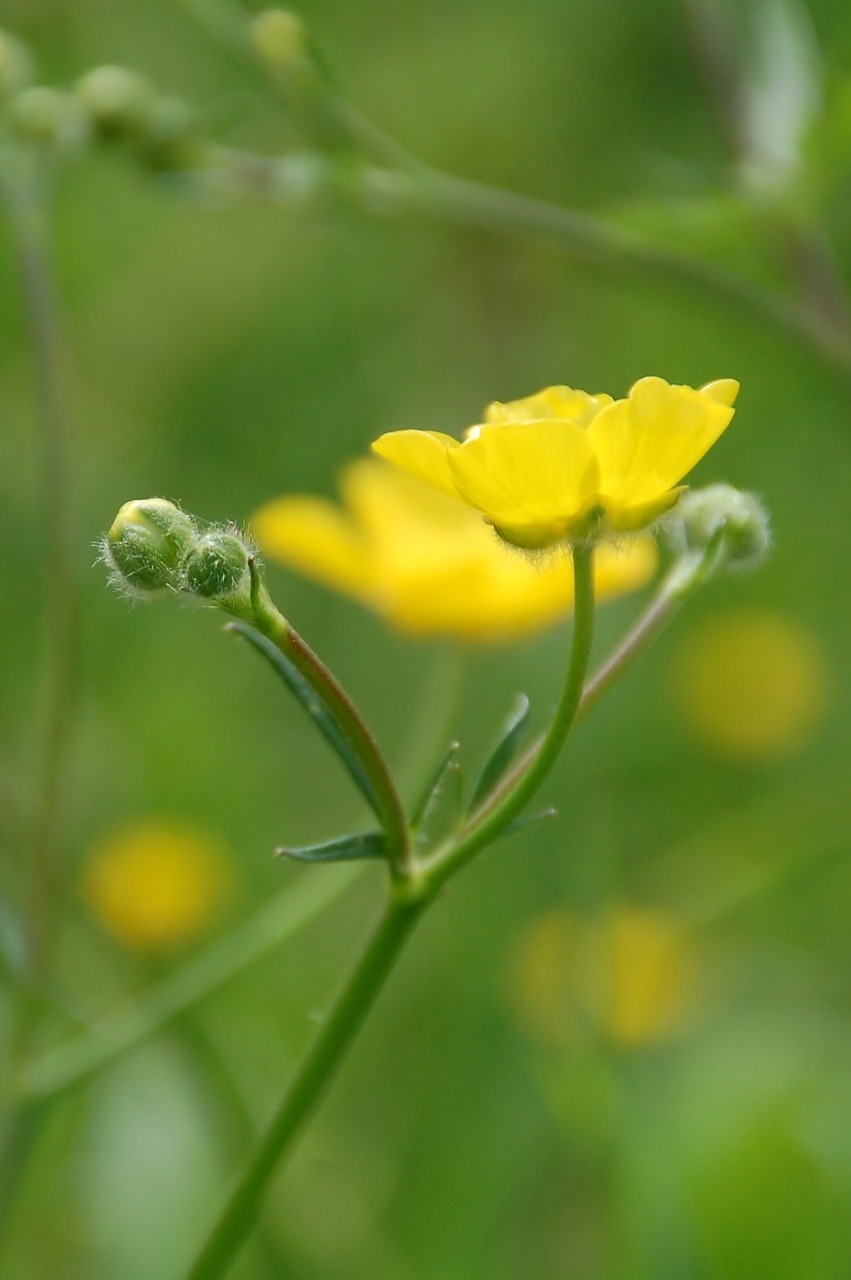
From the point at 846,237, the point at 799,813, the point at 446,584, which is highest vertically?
the point at 846,237

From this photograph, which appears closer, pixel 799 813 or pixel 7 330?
pixel 799 813

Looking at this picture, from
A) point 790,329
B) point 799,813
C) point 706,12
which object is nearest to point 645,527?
point 790,329

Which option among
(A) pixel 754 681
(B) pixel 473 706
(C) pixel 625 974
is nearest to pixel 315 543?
(C) pixel 625 974

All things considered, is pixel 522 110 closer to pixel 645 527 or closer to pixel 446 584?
pixel 446 584

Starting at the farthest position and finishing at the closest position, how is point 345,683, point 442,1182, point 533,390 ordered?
point 533,390, point 345,683, point 442,1182

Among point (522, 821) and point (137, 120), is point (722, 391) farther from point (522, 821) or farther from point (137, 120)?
point (137, 120)

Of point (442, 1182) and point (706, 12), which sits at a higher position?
point (706, 12)
